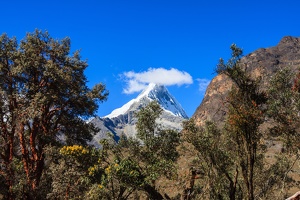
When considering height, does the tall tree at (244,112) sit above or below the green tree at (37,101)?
below

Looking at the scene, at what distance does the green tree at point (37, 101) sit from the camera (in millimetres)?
33844

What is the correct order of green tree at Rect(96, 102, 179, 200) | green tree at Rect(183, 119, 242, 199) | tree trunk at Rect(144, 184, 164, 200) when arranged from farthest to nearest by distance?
green tree at Rect(183, 119, 242, 199) < tree trunk at Rect(144, 184, 164, 200) < green tree at Rect(96, 102, 179, 200)

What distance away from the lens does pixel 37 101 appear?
33031 millimetres

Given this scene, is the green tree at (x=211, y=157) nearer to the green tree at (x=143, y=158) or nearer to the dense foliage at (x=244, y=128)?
the dense foliage at (x=244, y=128)

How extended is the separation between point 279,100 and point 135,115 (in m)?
14.8

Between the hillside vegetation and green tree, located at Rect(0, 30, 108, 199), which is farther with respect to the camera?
green tree, located at Rect(0, 30, 108, 199)

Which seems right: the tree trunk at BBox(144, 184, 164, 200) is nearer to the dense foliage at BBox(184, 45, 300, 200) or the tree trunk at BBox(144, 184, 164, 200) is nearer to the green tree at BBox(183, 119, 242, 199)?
the green tree at BBox(183, 119, 242, 199)

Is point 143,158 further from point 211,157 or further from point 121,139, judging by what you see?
point 211,157

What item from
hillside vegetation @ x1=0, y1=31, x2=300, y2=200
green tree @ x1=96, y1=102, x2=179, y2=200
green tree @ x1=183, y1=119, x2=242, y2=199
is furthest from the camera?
green tree @ x1=183, y1=119, x2=242, y2=199

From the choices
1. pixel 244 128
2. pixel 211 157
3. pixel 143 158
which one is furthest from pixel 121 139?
pixel 244 128

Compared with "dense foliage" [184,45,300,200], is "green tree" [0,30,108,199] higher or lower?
higher

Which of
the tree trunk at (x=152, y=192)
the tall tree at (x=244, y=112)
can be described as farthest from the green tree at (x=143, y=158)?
the tall tree at (x=244, y=112)

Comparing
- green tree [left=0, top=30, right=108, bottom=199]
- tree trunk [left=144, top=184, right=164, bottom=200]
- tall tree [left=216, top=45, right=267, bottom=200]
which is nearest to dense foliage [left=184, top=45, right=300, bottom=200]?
tall tree [left=216, top=45, right=267, bottom=200]

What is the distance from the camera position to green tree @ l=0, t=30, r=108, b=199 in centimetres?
3384
